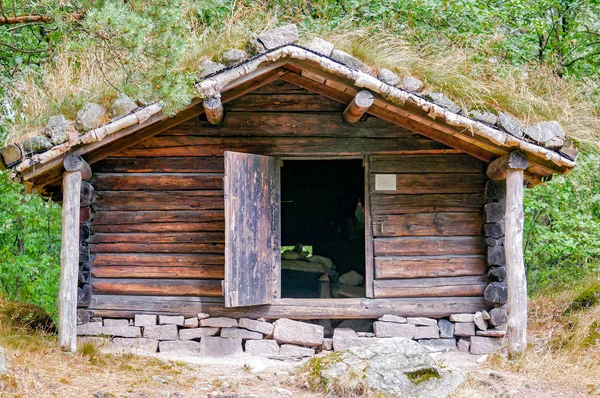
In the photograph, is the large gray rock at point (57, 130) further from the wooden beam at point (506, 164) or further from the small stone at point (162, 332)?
the wooden beam at point (506, 164)

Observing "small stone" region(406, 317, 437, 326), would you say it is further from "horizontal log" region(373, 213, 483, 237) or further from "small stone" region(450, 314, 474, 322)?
"horizontal log" region(373, 213, 483, 237)

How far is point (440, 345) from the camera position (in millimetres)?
8023

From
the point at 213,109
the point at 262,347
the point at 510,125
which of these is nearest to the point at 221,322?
the point at 262,347

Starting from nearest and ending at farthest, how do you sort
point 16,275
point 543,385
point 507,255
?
point 543,385 → point 507,255 → point 16,275

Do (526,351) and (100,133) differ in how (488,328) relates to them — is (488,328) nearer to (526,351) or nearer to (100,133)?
(526,351)

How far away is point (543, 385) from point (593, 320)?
2.06m

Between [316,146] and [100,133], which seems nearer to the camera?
[100,133]

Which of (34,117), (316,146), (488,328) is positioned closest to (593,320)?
(488,328)

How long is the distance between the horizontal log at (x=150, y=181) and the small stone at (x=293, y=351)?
2236mm

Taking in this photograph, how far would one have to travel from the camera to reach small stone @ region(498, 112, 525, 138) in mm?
7281

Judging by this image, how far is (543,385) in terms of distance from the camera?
6.46 metres

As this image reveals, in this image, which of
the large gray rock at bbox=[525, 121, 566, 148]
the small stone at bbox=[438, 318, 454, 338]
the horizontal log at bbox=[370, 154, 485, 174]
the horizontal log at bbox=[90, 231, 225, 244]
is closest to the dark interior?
the horizontal log at bbox=[370, 154, 485, 174]

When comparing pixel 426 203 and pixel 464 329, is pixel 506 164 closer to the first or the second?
pixel 426 203

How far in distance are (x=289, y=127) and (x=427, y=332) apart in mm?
3085
